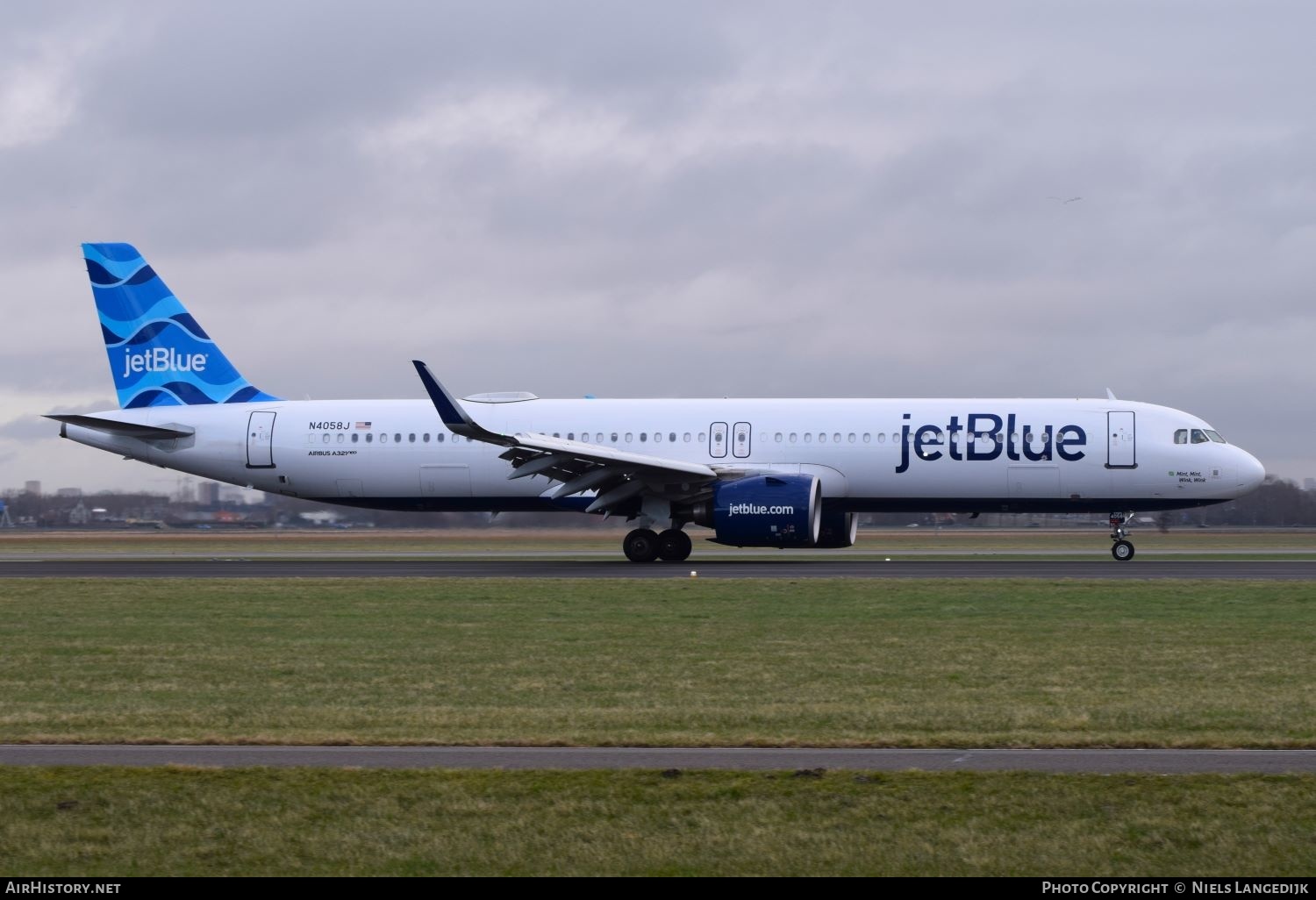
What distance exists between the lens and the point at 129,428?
37.9m

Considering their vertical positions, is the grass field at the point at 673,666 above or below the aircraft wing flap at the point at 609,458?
below

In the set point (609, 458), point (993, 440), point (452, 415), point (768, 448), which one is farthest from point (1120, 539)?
point (452, 415)

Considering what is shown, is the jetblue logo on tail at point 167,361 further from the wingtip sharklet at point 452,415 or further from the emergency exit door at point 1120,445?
the emergency exit door at point 1120,445

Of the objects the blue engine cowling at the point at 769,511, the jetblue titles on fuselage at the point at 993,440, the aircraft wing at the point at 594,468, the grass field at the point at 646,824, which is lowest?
the grass field at the point at 646,824

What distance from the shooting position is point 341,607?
22484 millimetres

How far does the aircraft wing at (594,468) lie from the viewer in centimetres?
3172

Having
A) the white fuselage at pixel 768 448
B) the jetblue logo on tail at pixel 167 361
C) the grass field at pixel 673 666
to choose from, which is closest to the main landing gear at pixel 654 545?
the white fuselage at pixel 768 448

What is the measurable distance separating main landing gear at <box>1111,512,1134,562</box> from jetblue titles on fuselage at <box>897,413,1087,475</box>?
9.22 feet

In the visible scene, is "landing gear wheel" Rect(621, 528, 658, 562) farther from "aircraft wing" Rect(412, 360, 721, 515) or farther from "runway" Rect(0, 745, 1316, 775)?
"runway" Rect(0, 745, 1316, 775)

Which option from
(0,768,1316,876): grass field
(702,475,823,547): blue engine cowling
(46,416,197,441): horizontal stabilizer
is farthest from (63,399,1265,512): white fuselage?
(0,768,1316,876): grass field

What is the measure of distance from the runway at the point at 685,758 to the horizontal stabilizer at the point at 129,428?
28108mm

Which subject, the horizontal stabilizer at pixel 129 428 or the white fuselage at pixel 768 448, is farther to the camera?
the horizontal stabilizer at pixel 129 428

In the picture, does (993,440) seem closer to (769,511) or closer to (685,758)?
(769,511)

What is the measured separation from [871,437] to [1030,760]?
25090 mm
